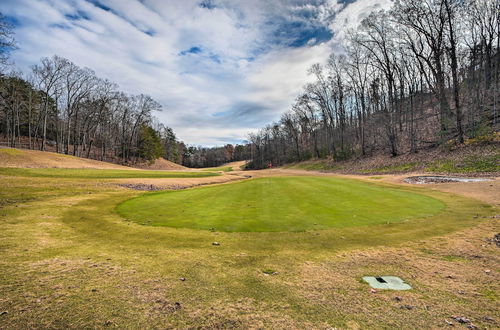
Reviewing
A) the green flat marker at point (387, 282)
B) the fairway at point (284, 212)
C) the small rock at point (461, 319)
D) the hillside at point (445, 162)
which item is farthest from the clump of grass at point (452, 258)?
the hillside at point (445, 162)

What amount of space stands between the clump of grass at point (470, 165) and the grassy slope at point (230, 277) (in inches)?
701

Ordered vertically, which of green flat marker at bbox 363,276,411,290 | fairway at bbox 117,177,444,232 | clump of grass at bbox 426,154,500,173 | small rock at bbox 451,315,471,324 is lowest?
green flat marker at bbox 363,276,411,290

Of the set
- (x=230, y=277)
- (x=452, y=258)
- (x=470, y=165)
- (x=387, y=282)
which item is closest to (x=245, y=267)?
(x=230, y=277)

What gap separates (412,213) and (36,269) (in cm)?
1121

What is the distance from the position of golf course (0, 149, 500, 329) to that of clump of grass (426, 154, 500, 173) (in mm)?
13806

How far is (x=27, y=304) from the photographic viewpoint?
9.11ft

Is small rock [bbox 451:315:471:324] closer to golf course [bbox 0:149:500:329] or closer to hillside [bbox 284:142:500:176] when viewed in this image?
golf course [bbox 0:149:500:329]

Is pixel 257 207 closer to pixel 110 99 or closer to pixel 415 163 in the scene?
pixel 415 163

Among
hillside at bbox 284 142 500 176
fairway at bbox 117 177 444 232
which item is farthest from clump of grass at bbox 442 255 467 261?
hillside at bbox 284 142 500 176

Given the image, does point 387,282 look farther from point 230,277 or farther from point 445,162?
point 445,162

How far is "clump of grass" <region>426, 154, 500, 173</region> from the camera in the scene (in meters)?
18.6

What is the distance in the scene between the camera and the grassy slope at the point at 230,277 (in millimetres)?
2768

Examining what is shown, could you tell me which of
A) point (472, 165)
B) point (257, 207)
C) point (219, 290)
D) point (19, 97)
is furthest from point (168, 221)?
point (19, 97)

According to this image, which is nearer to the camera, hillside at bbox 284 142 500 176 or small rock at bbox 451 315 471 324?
small rock at bbox 451 315 471 324
